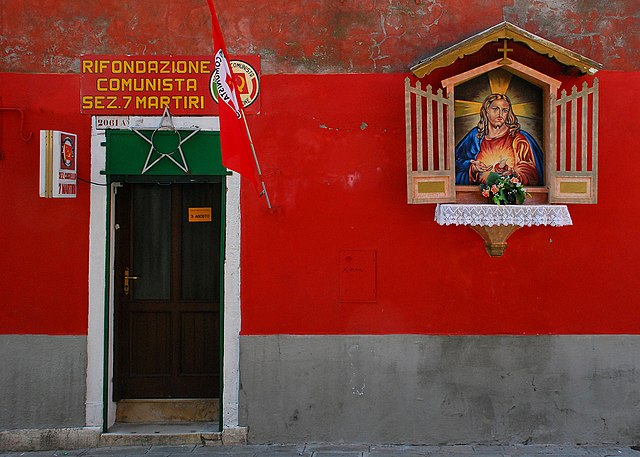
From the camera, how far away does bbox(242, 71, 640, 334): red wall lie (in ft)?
20.6

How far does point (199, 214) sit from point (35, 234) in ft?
5.14

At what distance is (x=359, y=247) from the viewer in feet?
20.6

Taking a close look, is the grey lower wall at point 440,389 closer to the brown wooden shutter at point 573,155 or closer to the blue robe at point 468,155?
the brown wooden shutter at point 573,155

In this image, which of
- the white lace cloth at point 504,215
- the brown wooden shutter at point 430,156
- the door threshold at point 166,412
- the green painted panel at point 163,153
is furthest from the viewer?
the door threshold at point 166,412

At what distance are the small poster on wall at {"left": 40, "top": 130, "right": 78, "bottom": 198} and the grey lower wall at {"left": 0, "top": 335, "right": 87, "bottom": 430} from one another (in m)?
1.43

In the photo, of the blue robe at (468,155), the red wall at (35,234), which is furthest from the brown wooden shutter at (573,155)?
the red wall at (35,234)

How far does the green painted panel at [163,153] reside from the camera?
625 centimetres

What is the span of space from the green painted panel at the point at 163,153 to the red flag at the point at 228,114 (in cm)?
63

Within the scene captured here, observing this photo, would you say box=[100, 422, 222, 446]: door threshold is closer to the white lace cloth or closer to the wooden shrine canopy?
the white lace cloth

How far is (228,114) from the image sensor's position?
18.3 ft

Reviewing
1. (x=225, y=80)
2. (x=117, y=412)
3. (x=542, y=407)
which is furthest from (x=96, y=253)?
(x=542, y=407)

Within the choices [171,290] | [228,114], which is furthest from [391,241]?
[171,290]

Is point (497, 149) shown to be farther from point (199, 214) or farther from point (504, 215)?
point (199, 214)

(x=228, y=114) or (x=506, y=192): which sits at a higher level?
(x=228, y=114)
